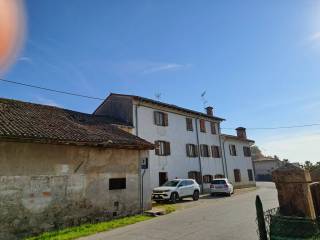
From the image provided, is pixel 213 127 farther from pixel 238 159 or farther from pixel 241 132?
pixel 241 132

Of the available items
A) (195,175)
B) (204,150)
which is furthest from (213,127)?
(195,175)

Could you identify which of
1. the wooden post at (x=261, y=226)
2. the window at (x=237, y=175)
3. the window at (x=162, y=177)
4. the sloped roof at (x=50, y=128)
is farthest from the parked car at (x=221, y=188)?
the wooden post at (x=261, y=226)

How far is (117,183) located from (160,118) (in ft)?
38.8

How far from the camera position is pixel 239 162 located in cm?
3503

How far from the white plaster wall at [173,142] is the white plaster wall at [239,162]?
2.81 meters

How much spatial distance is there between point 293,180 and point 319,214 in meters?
1.13

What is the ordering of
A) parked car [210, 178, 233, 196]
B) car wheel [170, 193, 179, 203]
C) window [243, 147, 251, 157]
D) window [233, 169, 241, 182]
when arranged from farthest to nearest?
window [243, 147, 251, 157], window [233, 169, 241, 182], parked car [210, 178, 233, 196], car wheel [170, 193, 179, 203]

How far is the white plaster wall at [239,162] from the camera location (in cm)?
3303

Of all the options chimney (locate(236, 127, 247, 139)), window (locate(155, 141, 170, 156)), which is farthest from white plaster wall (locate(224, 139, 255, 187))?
window (locate(155, 141, 170, 156))

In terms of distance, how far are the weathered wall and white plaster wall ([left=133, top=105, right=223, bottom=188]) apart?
8287mm

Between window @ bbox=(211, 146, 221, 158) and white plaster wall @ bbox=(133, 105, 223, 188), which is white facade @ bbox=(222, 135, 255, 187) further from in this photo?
white plaster wall @ bbox=(133, 105, 223, 188)

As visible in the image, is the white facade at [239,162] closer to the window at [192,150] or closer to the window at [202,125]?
the window at [202,125]

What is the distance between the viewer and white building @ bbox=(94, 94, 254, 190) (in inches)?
917

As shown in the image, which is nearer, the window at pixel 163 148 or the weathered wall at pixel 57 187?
the weathered wall at pixel 57 187
